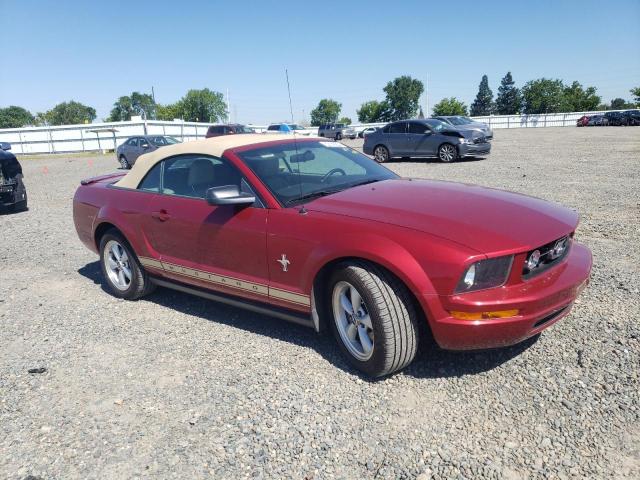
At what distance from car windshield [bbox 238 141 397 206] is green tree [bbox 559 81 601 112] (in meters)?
103

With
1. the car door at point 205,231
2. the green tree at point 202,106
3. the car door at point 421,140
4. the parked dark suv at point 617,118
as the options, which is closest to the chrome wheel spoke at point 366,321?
the car door at point 205,231

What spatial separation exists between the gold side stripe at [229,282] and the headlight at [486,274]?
1.09 m

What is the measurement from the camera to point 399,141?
1736 cm

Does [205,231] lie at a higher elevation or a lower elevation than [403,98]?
lower

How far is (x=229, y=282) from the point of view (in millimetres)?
3838

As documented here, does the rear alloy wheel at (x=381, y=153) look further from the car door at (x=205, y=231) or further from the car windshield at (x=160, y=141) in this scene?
the car door at (x=205, y=231)

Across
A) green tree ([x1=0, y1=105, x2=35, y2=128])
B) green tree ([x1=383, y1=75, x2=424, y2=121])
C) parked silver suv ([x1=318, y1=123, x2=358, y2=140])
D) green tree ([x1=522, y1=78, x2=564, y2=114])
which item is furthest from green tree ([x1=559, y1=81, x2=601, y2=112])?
green tree ([x1=0, y1=105, x2=35, y2=128])

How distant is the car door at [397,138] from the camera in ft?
56.7

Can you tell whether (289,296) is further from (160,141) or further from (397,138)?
(160,141)

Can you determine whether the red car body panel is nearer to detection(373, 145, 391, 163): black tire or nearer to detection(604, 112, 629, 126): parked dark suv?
detection(373, 145, 391, 163): black tire

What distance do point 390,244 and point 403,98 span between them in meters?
117

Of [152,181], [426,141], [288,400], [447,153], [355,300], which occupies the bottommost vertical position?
[288,400]

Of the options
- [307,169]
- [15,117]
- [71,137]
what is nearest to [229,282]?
[307,169]

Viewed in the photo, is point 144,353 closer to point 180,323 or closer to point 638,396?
point 180,323
